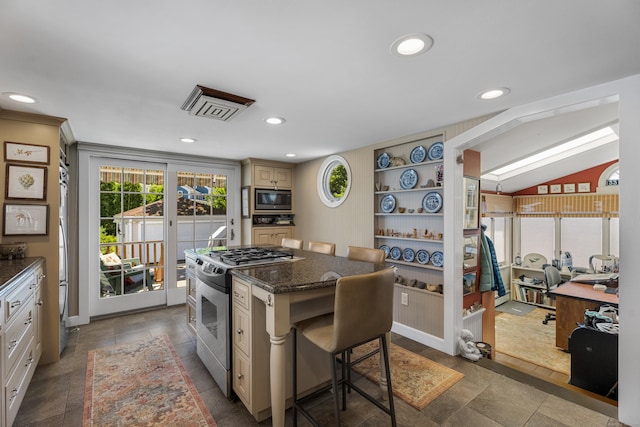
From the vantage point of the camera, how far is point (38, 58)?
156 cm

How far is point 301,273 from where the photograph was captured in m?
1.81

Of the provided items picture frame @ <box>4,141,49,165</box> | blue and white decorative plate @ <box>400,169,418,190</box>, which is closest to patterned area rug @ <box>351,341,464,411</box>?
blue and white decorative plate @ <box>400,169,418,190</box>

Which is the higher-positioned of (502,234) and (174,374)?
(502,234)

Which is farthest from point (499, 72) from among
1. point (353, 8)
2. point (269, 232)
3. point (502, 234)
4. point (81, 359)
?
point (502, 234)

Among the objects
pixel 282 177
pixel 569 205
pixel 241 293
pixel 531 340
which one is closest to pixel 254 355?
pixel 241 293

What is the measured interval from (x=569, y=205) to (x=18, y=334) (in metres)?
7.45

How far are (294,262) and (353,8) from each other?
1.63m

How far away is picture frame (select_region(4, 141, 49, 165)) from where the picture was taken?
239 centimetres

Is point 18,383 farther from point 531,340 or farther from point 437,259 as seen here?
point 531,340

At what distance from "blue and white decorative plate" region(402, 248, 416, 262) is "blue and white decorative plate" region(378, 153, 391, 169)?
3.31 feet

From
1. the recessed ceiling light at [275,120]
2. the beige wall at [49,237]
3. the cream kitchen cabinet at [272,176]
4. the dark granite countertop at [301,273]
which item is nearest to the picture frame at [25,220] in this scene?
the beige wall at [49,237]

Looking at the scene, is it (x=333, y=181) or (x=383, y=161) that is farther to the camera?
(x=333, y=181)

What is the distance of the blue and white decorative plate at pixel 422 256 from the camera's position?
308 cm

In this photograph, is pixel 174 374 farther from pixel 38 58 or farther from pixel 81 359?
pixel 38 58
